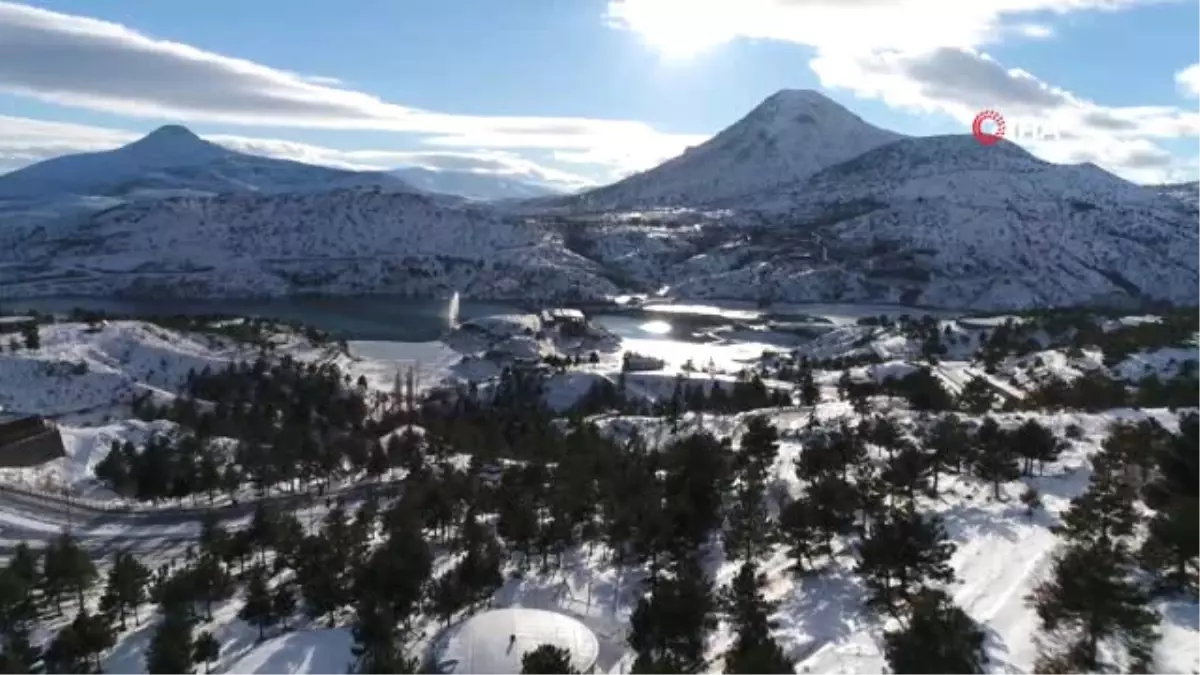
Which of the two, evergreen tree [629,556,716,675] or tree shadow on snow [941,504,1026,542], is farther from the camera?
tree shadow on snow [941,504,1026,542]

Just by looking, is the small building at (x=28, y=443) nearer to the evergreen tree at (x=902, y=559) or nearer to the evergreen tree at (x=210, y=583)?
the evergreen tree at (x=210, y=583)

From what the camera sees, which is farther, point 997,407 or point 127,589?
point 997,407

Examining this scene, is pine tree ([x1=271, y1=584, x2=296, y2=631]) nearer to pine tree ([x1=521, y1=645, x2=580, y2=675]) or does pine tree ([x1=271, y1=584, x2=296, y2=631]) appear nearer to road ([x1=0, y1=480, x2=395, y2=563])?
pine tree ([x1=521, y1=645, x2=580, y2=675])

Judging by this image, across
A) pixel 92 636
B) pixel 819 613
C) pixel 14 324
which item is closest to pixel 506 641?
pixel 819 613

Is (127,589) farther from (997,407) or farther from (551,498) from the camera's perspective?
(997,407)

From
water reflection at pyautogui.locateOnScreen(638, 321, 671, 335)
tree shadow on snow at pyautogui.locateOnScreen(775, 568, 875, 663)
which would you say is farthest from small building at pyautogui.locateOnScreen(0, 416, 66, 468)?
water reflection at pyautogui.locateOnScreen(638, 321, 671, 335)

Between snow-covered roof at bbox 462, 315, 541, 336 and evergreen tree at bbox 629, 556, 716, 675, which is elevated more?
evergreen tree at bbox 629, 556, 716, 675

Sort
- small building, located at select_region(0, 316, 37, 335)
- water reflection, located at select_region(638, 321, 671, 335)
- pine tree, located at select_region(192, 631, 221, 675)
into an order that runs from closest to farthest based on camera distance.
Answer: pine tree, located at select_region(192, 631, 221, 675)
small building, located at select_region(0, 316, 37, 335)
water reflection, located at select_region(638, 321, 671, 335)

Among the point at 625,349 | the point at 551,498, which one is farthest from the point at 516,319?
the point at 551,498
